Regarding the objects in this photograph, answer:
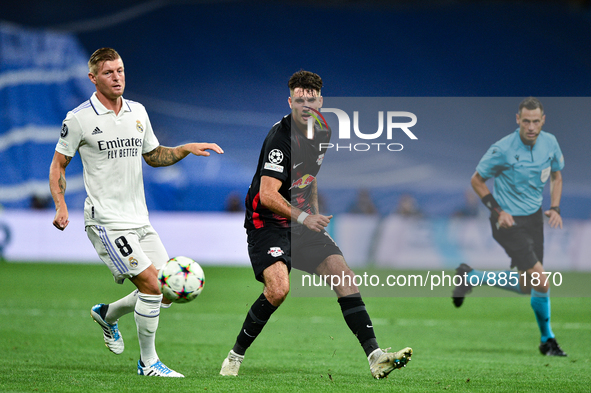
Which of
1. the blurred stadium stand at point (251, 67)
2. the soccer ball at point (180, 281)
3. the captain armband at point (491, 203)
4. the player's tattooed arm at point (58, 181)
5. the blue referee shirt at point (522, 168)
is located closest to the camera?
the soccer ball at point (180, 281)

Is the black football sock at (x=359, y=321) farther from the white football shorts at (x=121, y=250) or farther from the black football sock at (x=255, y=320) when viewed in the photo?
the white football shorts at (x=121, y=250)

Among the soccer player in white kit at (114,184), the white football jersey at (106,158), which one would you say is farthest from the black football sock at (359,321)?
the white football jersey at (106,158)

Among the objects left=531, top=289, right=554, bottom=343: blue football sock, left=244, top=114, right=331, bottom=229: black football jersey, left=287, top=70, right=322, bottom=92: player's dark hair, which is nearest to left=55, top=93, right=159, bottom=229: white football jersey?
left=244, top=114, right=331, bottom=229: black football jersey

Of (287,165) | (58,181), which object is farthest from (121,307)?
(287,165)

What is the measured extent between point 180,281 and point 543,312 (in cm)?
436

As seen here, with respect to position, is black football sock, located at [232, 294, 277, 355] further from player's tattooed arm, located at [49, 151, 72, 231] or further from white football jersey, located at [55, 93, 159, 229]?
player's tattooed arm, located at [49, 151, 72, 231]

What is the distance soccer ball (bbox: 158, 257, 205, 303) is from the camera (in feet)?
18.1

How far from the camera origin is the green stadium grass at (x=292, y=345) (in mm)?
5395

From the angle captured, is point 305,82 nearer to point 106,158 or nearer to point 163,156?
point 163,156

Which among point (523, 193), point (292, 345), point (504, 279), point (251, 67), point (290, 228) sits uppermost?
point (251, 67)

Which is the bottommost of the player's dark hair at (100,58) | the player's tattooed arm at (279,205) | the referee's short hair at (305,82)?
the player's tattooed arm at (279,205)

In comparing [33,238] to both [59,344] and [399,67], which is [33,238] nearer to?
[59,344]

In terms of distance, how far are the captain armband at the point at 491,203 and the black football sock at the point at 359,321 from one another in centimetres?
328

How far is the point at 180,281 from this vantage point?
5520 millimetres
